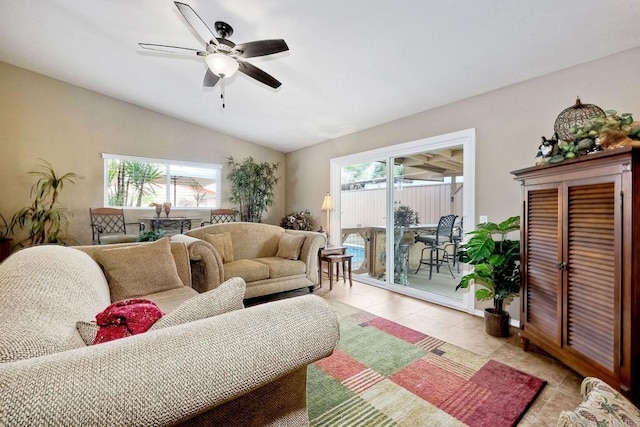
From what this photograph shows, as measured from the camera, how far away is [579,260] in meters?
1.79

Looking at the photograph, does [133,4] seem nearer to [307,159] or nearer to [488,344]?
[307,159]

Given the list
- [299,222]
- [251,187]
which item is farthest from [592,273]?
[251,187]

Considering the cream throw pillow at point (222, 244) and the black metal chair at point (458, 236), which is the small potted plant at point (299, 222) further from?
the black metal chair at point (458, 236)

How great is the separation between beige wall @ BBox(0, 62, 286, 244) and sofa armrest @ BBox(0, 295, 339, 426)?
5.28m

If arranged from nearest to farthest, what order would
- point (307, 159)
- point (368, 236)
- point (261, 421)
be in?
point (261, 421), point (368, 236), point (307, 159)

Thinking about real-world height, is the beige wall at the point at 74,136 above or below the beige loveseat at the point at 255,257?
above

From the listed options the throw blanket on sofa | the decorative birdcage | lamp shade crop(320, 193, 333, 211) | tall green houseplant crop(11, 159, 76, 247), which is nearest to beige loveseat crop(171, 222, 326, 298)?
lamp shade crop(320, 193, 333, 211)

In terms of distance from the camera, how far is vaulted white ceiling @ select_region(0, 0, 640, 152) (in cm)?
205

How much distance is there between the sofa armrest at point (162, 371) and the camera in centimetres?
50

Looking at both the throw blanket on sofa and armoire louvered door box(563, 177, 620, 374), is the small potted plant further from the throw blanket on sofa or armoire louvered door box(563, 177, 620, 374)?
the throw blanket on sofa

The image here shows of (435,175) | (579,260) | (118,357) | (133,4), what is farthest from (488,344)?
(133,4)

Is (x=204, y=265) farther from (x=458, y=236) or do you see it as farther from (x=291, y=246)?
(x=458, y=236)

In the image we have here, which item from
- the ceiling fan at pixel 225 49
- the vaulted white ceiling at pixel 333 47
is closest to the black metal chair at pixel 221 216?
the vaulted white ceiling at pixel 333 47

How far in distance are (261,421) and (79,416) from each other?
65 centimetres
